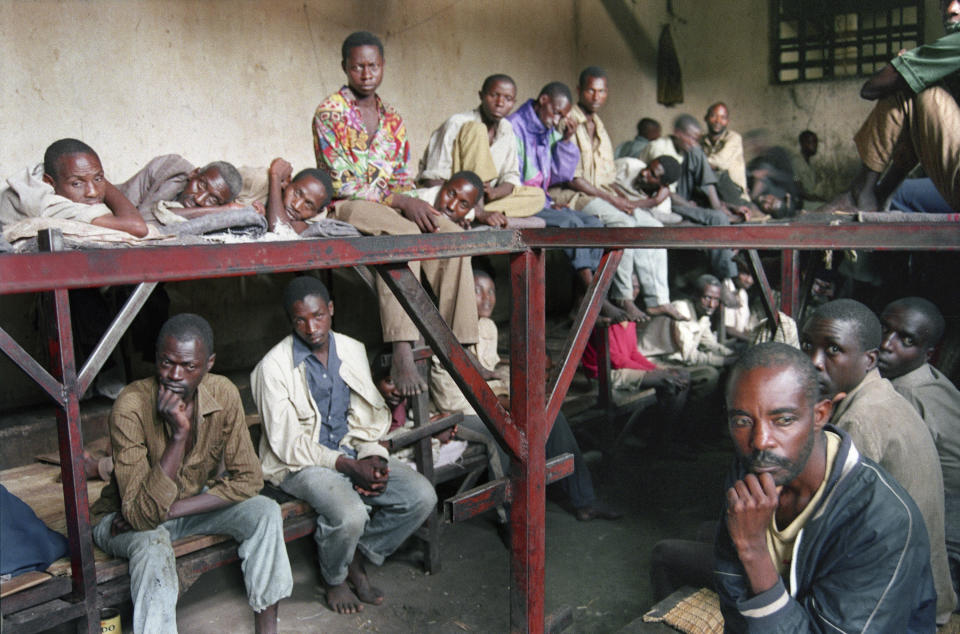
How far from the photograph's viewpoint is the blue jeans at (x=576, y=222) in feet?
17.4

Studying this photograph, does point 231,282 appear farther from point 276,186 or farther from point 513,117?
point 513,117

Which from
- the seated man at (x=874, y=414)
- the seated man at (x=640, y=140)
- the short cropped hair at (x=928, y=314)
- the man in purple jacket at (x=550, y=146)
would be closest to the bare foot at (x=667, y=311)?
the man in purple jacket at (x=550, y=146)

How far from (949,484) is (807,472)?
135 centimetres

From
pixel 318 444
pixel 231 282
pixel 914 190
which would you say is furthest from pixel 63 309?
pixel 914 190

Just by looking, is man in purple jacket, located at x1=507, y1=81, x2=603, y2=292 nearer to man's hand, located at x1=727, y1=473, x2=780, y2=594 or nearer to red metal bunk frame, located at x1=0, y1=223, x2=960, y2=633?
red metal bunk frame, located at x1=0, y1=223, x2=960, y2=633

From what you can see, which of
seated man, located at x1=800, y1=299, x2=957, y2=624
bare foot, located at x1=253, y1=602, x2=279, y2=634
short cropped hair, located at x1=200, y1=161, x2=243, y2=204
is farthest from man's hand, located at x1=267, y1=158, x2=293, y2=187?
seated man, located at x1=800, y1=299, x2=957, y2=624

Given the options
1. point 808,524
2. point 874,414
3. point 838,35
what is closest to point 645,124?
point 838,35

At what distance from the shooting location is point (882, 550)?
1.78 metres

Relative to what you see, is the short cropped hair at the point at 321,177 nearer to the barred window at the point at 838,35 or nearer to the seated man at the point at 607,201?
the seated man at the point at 607,201

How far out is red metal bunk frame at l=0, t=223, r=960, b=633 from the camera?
180cm

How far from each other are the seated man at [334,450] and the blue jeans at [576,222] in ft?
6.56

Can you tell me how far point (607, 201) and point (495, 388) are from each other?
6.43ft

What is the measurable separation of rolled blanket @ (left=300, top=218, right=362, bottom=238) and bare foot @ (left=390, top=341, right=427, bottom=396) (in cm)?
59

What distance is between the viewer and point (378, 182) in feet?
14.9
